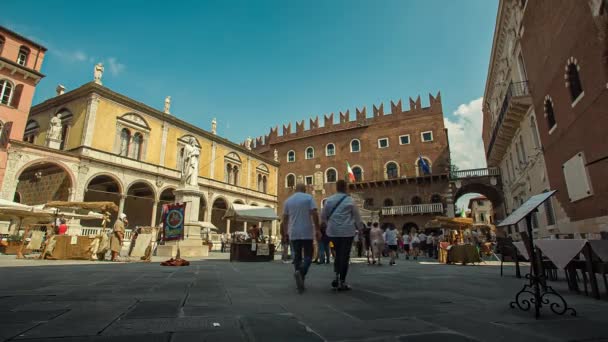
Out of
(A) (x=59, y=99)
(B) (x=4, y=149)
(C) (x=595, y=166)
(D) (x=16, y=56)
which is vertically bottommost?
(C) (x=595, y=166)

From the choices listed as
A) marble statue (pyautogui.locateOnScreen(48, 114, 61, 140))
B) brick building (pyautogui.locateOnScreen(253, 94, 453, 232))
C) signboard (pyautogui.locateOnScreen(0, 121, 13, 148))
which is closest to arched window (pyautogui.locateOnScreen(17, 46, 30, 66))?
marble statue (pyautogui.locateOnScreen(48, 114, 61, 140))

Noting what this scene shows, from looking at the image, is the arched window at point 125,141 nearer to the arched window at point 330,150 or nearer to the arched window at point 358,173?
the arched window at point 330,150

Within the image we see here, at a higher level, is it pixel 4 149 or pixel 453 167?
pixel 453 167

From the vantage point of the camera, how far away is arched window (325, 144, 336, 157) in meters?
32.2

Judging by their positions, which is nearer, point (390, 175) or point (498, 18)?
point (498, 18)

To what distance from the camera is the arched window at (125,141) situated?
67.1ft

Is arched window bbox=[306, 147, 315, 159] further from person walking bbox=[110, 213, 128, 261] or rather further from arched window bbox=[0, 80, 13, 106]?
person walking bbox=[110, 213, 128, 261]

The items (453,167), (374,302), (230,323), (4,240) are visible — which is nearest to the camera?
(230,323)

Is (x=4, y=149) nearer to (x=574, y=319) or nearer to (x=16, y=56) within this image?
(x=16, y=56)

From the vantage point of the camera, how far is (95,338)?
67.6 inches

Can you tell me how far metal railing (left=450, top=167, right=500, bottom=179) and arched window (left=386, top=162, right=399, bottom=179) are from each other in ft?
15.5

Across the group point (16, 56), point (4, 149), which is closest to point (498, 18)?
point (4, 149)

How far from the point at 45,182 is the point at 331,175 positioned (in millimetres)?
22653

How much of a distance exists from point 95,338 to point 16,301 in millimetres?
1762
